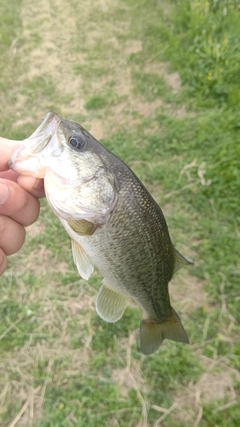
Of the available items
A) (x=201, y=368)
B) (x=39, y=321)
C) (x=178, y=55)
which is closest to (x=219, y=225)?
(x=201, y=368)

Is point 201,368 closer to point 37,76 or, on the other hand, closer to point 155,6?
point 37,76

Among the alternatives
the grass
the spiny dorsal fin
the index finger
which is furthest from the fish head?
the grass

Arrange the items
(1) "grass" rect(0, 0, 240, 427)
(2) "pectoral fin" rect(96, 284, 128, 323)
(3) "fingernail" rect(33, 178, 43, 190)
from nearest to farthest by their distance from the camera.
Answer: (3) "fingernail" rect(33, 178, 43, 190) → (2) "pectoral fin" rect(96, 284, 128, 323) → (1) "grass" rect(0, 0, 240, 427)

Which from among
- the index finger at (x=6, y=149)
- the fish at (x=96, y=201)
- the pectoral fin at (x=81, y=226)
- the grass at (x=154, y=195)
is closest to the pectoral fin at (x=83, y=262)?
the fish at (x=96, y=201)

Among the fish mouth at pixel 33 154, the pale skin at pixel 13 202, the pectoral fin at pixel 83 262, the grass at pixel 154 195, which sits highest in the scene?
the fish mouth at pixel 33 154

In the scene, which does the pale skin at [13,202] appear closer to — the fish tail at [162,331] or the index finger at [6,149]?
the index finger at [6,149]

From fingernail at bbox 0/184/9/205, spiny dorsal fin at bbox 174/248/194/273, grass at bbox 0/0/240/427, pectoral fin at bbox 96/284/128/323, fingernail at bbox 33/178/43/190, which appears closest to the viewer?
fingernail at bbox 0/184/9/205

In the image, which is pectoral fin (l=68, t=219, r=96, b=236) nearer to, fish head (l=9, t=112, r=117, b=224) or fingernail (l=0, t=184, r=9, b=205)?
fish head (l=9, t=112, r=117, b=224)

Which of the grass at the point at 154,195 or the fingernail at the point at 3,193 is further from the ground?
the fingernail at the point at 3,193
